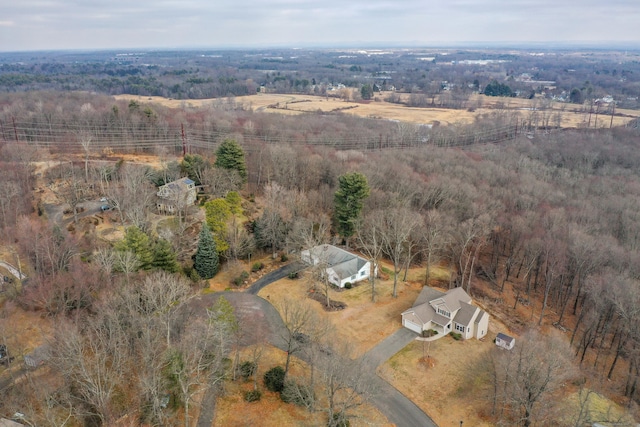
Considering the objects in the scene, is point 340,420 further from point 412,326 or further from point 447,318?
point 447,318

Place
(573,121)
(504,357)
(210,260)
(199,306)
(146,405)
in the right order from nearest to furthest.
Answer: (146,405)
(504,357)
(199,306)
(210,260)
(573,121)

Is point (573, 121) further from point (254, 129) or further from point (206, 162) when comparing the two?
point (206, 162)

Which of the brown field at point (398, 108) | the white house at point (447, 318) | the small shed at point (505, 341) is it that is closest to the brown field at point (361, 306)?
the white house at point (447, 318)

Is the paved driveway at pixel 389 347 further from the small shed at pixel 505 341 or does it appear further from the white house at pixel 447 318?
the small shed at pixel 505 341

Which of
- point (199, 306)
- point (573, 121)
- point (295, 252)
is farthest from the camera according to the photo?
point (573, 121)

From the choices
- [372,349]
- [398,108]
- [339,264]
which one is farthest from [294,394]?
[398,108]

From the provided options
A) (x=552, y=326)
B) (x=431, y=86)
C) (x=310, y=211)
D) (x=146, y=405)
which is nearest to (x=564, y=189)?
(x=552, y=326)
